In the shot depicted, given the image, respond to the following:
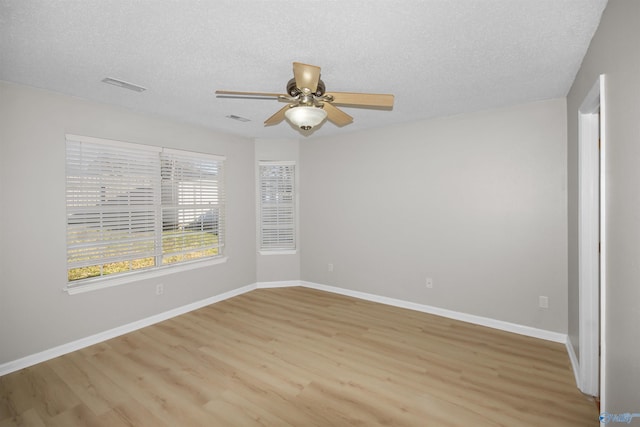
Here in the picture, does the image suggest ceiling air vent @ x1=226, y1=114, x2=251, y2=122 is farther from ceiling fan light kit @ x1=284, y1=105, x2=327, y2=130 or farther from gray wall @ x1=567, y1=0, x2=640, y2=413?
gray wall @ x1=567, y1=0, x2=640, y2=413

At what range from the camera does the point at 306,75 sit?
71.4 inches

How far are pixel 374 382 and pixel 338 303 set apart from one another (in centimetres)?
192

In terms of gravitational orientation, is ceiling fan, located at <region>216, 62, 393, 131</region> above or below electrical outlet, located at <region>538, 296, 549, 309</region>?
above

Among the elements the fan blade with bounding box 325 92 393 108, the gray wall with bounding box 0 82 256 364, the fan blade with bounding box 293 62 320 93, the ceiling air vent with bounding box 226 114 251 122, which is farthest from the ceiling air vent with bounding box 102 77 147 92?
the fan blade with bounding box 325 92 393 108

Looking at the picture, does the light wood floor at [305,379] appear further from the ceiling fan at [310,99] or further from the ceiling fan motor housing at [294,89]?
the ceiling fan motor housing at [294,89]

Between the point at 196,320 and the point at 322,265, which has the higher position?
the point at 322,265

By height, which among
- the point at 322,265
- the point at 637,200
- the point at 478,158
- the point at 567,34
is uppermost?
the point at 567,34

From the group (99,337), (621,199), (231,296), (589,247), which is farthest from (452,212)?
(99,337)

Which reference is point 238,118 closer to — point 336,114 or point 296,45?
point 336,114

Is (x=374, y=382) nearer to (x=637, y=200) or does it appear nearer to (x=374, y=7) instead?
(x=637, y=200)

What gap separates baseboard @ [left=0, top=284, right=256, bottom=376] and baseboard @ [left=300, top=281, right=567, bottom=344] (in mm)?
1933

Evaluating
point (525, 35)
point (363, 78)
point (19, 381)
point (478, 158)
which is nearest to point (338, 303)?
point (478, 158)

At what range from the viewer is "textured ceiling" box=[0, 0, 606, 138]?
64.7 inches

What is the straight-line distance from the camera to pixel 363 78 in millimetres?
2527
